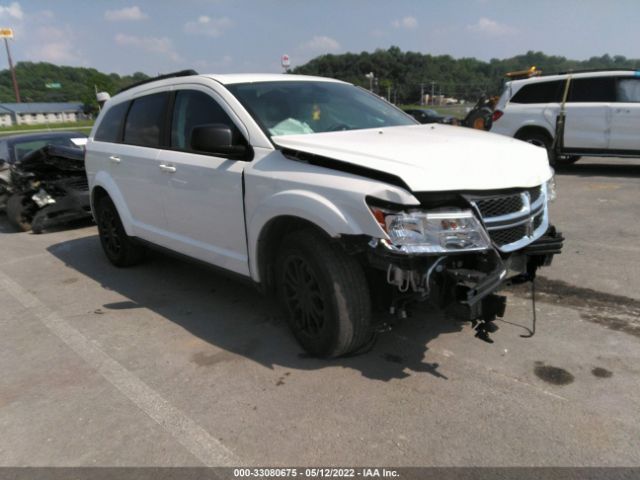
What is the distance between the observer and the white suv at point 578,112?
9.70 m

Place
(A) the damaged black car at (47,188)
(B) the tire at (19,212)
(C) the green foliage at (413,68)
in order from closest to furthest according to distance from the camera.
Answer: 1. (A) the damaged black car at (47,188)
2. (B) the tire at (19,212)
3. (C) the green foliage at (413,68)

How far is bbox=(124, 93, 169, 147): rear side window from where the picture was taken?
15.4 feet

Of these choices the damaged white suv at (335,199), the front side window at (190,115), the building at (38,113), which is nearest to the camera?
the damaged white suv at (335,199)

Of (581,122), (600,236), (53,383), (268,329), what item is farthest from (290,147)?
(581,122)

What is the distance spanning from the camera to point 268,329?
4066 mm

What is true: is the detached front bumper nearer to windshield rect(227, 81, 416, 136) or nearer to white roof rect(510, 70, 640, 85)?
Result: windshield rect(227, 81, 416, 136)

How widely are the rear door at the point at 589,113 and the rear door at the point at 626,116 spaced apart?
100 millimetres

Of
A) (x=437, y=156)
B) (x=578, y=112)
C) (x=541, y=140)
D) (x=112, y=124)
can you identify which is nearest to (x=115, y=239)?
(x=112, y=124)

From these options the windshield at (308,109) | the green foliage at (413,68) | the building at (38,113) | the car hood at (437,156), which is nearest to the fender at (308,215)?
the car hood at (437,156)

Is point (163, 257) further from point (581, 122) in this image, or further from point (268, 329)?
point (581, 122)

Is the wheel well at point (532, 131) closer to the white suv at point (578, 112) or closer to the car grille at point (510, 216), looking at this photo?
the white suv at point (578, 112)

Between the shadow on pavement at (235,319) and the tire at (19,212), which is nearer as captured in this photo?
the shadow on pavement at (235,319)

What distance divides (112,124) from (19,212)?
12.5 ft

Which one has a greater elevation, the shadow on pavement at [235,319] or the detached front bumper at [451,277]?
the detached front bumper at [451,277]
